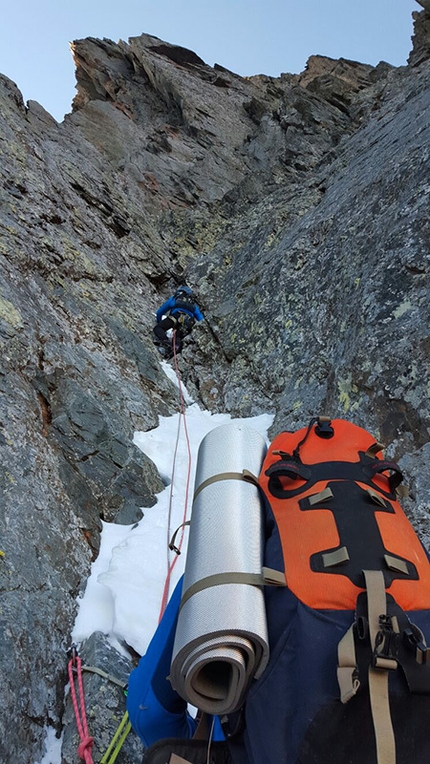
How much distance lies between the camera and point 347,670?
5.10 feet

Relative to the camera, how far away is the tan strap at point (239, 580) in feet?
6.31

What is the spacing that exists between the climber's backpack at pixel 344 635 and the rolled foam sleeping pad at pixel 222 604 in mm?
78

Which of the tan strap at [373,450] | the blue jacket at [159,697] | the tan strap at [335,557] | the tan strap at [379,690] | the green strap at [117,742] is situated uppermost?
the tan strap at [373,450]

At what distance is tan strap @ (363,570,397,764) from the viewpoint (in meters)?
1.49

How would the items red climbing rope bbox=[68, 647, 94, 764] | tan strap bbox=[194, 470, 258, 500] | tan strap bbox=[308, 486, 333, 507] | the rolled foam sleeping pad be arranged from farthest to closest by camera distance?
red climbing rope bbox=[68, 647, 94, 764], tan strap bbox=[194, 470, 258, 500], tan strap bbox=[308, 486, 333, 507], the rolled foam sleeping pad

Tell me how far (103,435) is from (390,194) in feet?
24.5

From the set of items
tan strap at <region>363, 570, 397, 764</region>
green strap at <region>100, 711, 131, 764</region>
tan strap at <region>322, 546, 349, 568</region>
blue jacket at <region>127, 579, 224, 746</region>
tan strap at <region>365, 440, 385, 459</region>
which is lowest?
green strap at <region>100, 711, 131, 764</region>

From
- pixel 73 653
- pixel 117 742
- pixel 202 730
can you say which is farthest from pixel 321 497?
pixel 73 653

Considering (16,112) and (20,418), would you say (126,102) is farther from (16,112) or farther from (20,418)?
(20,418)

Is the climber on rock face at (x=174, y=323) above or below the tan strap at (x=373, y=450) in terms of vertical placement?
below

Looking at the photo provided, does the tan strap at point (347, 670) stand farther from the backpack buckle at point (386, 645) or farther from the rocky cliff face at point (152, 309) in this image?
the rocky cliff face at point (152, 309)

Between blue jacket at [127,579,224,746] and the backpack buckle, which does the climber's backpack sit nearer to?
the backpack buckle

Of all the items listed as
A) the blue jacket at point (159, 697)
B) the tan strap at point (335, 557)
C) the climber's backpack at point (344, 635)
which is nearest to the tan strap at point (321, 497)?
the climber's backpack at point (344, 635)

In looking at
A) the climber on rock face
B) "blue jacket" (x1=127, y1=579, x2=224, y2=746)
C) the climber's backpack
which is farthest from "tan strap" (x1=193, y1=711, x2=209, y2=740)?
the climber on rock face
